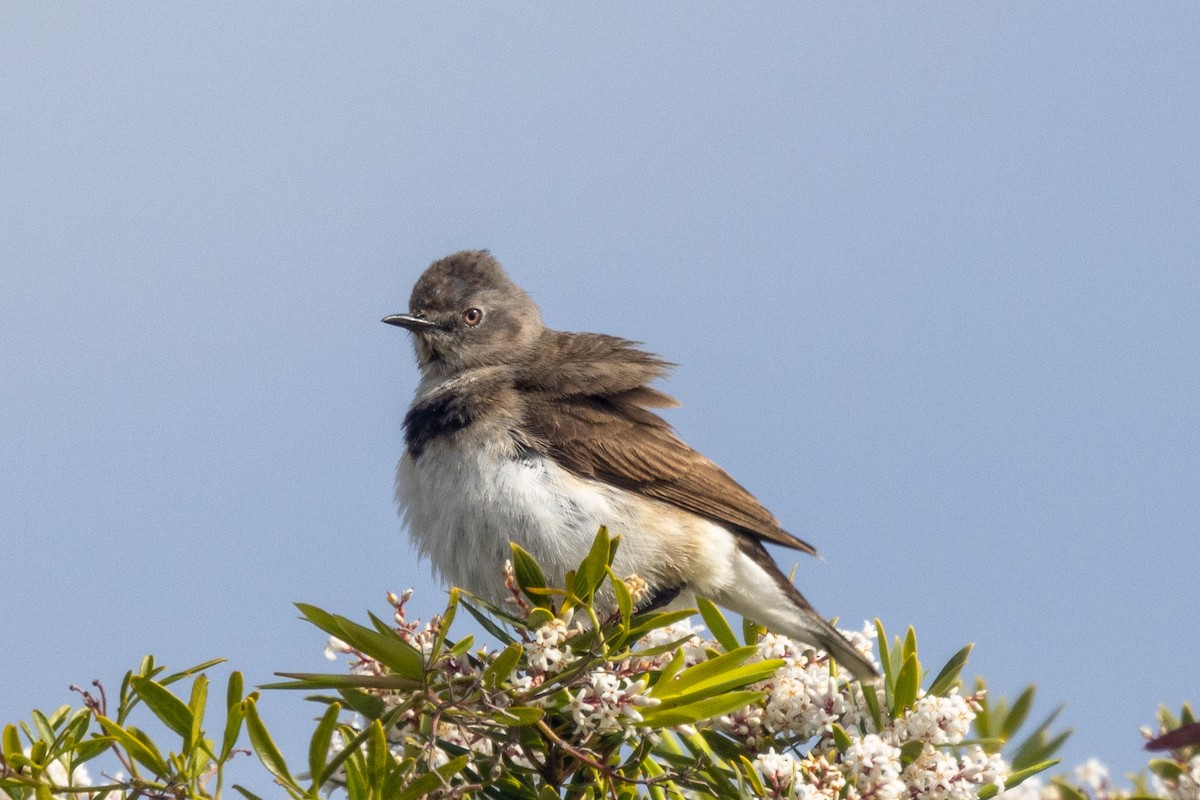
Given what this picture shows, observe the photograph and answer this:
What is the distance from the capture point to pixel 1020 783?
3.89m

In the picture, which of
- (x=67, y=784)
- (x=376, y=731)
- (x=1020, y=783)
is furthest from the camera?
(x=1020, y=783)

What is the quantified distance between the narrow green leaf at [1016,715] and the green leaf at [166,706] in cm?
278

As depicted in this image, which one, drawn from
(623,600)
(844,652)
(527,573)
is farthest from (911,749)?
(844,652)

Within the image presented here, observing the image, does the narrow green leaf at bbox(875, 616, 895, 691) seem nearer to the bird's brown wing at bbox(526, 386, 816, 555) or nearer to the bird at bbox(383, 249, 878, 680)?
the bird at bbox(383, 249, 878, 680)

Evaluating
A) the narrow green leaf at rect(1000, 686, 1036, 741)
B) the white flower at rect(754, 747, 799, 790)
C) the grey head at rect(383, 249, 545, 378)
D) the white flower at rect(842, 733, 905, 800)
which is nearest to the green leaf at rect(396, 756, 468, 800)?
the white flower at rect(754, 747, 799, 790)

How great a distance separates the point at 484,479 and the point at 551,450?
440 millimetres

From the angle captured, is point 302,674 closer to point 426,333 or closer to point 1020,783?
point 1020,783

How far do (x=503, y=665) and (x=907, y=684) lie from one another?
1358mm

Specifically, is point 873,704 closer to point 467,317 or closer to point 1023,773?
point 1023,773

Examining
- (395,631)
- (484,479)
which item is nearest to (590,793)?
(395,631)

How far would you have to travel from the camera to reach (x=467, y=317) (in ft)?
28.7

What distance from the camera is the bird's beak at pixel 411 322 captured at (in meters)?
8.74

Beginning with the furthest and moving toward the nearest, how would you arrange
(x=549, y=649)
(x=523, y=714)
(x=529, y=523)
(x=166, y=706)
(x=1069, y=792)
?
(x=529, y=523) → (x=549, y=649) → (x=523, y=714) → (x=166, y=706) → (x=1069, y=792)

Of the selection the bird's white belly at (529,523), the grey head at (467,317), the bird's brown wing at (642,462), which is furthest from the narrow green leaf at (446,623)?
the grey head at (467,317)
